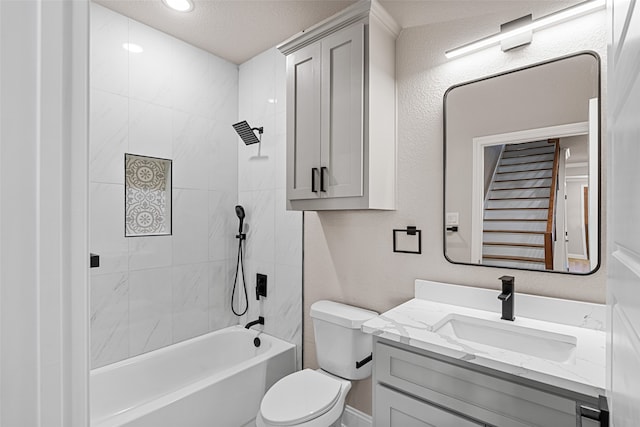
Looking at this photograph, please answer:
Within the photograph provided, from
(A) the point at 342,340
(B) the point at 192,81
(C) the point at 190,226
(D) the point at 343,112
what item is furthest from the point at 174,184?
(A) the point at 342,340

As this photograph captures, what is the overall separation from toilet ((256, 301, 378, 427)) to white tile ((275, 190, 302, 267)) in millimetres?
473

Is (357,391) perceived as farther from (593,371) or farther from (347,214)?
(593,371)

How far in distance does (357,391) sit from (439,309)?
2.82ft

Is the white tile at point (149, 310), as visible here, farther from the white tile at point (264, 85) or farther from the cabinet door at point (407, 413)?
the cabinet door at point (407, 413)

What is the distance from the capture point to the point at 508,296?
4.53 feet

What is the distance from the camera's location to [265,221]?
2.62 metres

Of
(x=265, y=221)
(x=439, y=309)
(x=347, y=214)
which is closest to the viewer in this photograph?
(x=439, y=309)

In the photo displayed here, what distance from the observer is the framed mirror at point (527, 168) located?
52.8 inches

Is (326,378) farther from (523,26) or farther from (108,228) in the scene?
(523,26)

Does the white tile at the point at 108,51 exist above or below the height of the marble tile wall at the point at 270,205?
above

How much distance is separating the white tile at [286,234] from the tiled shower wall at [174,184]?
48cm

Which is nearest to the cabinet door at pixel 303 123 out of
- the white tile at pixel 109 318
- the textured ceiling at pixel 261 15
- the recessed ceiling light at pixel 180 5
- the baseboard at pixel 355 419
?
the textured ceiling at pixel 261 15

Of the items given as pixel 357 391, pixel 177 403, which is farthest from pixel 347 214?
pixel 177 403

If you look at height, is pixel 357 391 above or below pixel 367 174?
below
